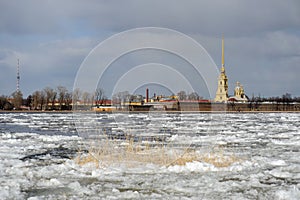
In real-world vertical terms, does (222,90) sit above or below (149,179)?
above

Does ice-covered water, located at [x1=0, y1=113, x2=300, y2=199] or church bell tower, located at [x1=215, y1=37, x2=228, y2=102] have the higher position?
church bell tower, located at [x1=215, y1=37, x2=228, y2=102]

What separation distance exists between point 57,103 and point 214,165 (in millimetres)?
95676

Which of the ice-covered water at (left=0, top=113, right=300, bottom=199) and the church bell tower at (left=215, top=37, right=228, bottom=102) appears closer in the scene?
the ice-covered water at (left=0, top=113, right=300, bottom=199)

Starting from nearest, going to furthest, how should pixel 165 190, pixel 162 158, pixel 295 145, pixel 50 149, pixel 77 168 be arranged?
pixel 165 190 → pixel 77 168 → pixel 162 158 → pixel 50 149 → pixel 295 145

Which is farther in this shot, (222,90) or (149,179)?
(222,90)

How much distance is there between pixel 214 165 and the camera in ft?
31.7

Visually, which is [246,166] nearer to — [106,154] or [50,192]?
[106,154]

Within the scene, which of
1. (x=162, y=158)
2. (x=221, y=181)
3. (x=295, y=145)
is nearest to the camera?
(x=221, y=181)

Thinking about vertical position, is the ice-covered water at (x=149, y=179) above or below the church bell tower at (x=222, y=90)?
below

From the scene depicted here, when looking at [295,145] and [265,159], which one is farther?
[295,145]

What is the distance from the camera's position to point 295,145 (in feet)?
48.5

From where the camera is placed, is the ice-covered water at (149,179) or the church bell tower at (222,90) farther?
the church bell tower at (222,90)

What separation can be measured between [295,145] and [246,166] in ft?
19.4

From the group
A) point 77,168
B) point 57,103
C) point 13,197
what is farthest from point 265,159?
point 57,103
